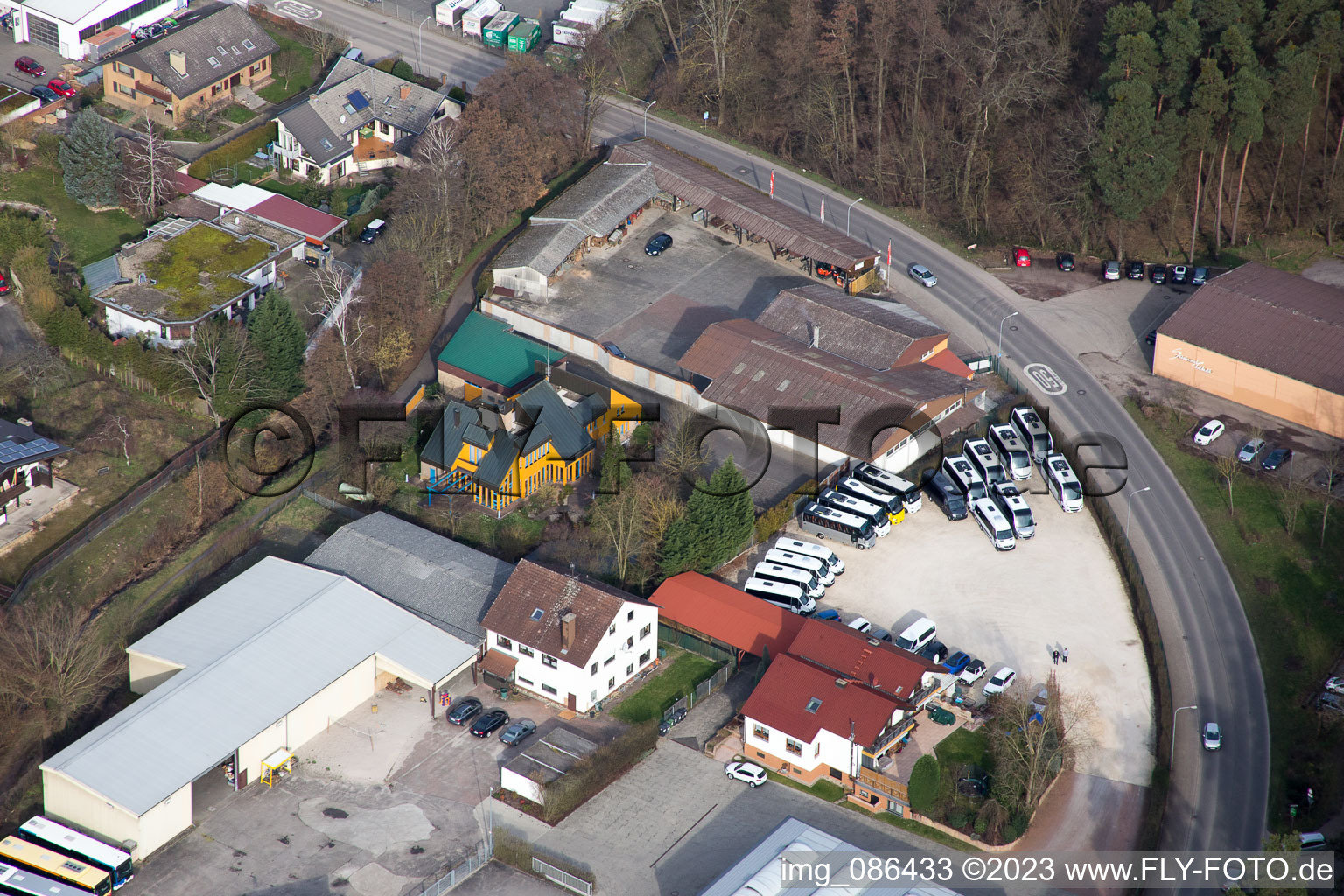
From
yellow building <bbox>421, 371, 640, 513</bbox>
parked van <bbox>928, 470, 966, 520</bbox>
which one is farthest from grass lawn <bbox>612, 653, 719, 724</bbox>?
parked van <bbox>928, 470, 966, 520</bbox>

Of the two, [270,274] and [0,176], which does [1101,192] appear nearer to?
[270,274]

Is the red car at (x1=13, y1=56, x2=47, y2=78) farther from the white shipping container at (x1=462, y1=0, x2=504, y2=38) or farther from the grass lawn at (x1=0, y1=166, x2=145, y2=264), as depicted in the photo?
the white shipping container at (x1=462, y1=0, x2=504, y2=38)

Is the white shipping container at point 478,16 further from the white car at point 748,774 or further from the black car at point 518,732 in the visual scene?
the white car at point 748,774

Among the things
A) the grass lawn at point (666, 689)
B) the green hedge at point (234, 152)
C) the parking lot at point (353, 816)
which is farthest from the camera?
the green hedge at point (234, 152)

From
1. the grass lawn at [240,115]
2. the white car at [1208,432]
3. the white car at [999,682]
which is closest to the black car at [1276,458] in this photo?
the white car at [1208,432]

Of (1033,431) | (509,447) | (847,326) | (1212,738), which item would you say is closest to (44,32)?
(509,447)

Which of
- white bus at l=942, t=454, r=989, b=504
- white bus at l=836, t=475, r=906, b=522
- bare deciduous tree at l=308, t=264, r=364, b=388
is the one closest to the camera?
white bus at l=836, t=475, r=906, b=522
